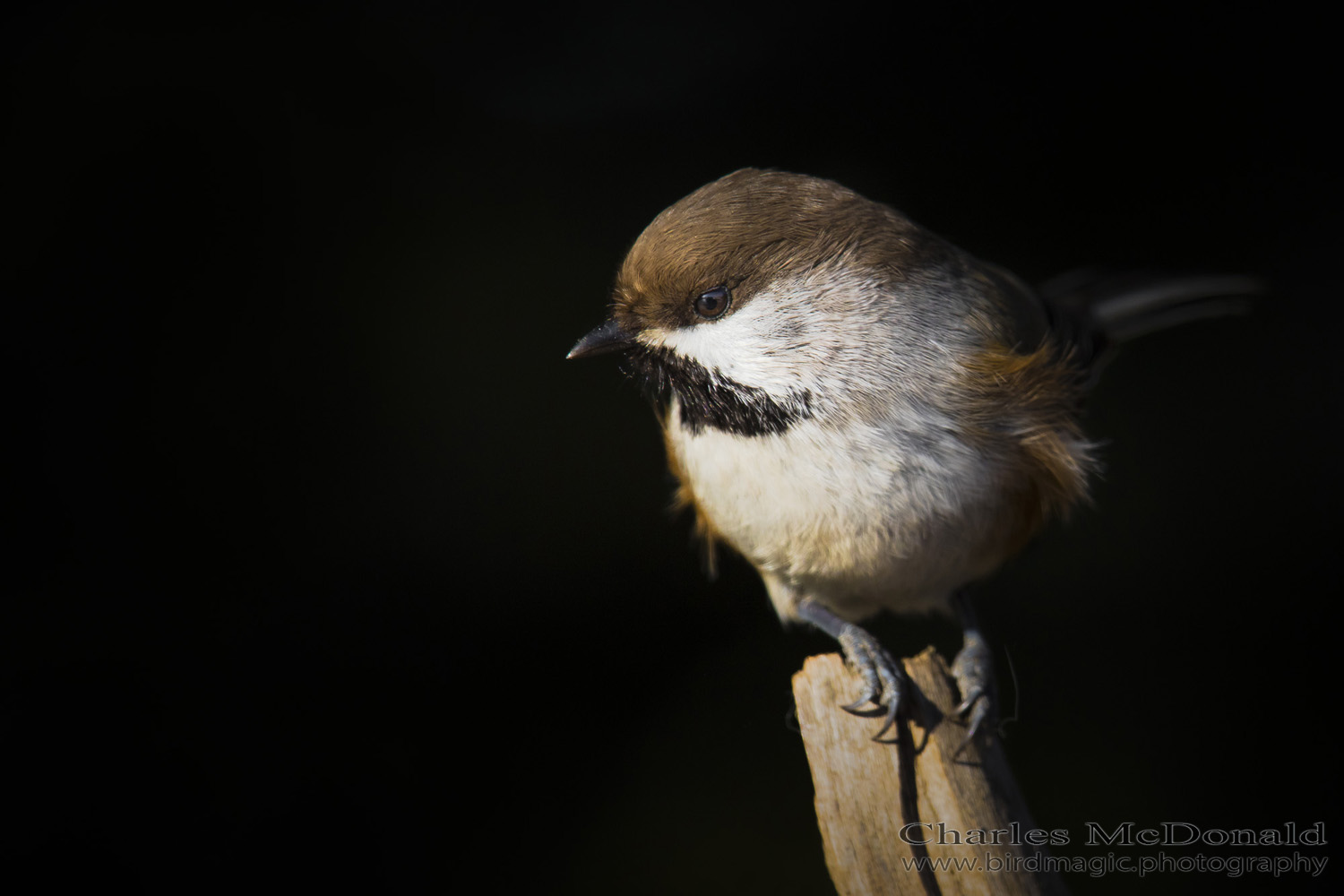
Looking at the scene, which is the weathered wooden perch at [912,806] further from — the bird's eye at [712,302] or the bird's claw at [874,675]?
the bird's eye at [712,302]

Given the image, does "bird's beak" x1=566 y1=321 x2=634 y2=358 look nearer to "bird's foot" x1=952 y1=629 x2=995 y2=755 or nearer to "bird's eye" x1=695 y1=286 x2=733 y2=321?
"bird's eye" x1=695 y1=286 x2=733 y2=321

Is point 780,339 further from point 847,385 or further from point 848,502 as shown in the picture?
point 848,502

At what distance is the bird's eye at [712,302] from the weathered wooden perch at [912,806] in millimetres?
407

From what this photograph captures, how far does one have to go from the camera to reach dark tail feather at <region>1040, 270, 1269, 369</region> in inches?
51.9

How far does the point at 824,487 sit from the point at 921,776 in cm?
34

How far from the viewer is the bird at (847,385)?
89 cm

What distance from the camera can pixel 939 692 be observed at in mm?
999

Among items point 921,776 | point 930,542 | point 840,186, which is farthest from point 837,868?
point 840,186

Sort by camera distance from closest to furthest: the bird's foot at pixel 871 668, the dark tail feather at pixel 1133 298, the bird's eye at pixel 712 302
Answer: the bird's eye at pixel 712 302
the bird's foot at pixel 871 668
the dark tail feather at pixel 1133 298

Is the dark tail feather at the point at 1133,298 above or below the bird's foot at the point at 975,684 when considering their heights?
above

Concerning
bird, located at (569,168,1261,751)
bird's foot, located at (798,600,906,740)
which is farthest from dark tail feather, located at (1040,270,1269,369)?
bird's foot, located at (798,600,906,740)

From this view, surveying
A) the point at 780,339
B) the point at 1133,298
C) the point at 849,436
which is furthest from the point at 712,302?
the point at 1133,298

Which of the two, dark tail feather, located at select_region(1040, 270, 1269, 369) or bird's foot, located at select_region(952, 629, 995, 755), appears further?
dark tail feather, located at select_region(1040, 270, 1269, 369)

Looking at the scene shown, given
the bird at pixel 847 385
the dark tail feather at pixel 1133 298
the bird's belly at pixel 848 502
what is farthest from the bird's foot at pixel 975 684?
the dark tail feather at pixel 1133 298
